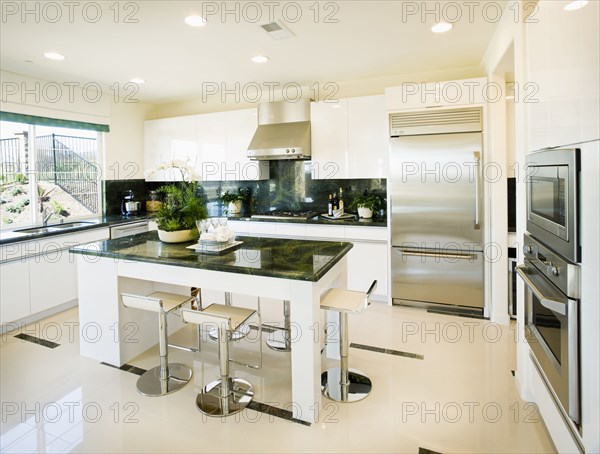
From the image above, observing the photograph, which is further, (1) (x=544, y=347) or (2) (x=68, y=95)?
(2) (x=68, y=95)

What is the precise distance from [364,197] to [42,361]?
11.5 feet

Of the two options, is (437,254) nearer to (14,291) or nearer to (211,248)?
(211,248)

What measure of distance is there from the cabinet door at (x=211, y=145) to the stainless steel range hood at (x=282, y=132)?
574 mm

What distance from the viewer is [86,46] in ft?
10.5

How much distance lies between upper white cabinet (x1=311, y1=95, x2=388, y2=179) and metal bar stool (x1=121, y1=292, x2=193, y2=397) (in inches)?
95.9

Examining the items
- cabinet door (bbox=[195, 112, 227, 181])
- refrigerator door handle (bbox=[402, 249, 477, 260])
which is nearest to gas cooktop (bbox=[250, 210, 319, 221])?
cabinet door (bbox=[195, 112, 227, 181])

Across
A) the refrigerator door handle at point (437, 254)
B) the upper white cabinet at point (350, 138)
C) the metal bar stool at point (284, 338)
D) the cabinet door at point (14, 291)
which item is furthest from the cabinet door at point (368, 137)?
the cabinet door at point (14, 291)

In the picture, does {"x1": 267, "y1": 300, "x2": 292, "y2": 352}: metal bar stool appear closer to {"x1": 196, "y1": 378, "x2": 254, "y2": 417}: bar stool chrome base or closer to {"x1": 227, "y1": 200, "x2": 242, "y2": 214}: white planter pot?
{"x1": 196, "y1": 378, "x2": 254, "y2": 417}: bar stool chrome base

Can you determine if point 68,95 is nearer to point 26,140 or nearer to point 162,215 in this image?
point 26,140

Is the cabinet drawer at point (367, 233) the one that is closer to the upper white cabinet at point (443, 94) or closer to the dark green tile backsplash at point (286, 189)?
the dark green tile backsplash at point (286, 189)

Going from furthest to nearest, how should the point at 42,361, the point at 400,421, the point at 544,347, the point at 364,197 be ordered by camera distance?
1. the point at 364,197
2. the point at 42,361
3. the point at 400,421
4. the point at 544,347

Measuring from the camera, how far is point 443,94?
368cm

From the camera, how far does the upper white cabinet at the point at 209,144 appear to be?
4.85 meters

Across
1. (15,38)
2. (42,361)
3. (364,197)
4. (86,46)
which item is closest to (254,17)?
(86,46)
